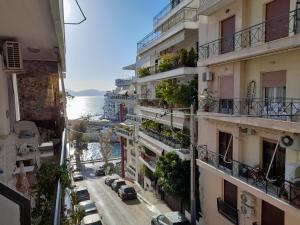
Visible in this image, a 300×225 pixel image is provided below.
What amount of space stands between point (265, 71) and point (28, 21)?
321 inches

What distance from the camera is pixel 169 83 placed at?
53.6ft

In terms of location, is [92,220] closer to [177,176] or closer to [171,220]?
[171,220]

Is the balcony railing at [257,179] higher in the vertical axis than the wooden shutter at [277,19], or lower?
lower

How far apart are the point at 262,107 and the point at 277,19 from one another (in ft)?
9.30

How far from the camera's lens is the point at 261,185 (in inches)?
369

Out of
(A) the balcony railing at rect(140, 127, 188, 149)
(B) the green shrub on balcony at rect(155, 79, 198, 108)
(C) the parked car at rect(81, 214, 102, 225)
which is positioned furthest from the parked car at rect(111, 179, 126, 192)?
(B) the green shrub on balcony at rect(155, 79, 198, 108)

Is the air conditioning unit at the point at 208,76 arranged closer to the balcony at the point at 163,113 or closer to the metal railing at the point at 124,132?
the balcony at the point at 163,113

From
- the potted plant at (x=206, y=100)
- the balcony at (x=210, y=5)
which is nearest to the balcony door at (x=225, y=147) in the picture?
the potted plant at (x=206, y=100)

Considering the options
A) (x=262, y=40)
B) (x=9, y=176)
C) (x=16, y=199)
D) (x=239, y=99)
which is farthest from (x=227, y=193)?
(x=16, y=199)

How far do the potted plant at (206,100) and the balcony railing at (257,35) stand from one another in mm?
1672

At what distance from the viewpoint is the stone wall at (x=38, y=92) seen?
6.37 meters

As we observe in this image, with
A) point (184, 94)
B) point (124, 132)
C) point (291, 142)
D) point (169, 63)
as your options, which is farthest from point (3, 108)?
point (124, 132)

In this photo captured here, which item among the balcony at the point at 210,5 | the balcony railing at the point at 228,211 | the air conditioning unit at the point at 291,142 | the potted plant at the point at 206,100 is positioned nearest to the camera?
the air conditioning unit at the point at 291,142

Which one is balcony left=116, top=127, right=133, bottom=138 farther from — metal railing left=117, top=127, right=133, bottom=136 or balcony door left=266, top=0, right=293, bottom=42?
balcony door left=266, top=0, right=293, bottom=42
